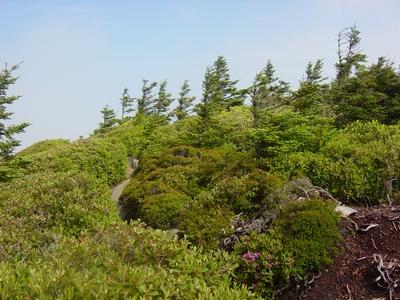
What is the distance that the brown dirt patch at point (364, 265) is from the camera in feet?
13.9

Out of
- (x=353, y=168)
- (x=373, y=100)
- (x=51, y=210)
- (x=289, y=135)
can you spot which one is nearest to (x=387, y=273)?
(x=353, y=168)

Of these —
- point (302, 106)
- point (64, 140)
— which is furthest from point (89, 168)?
point (64, 140)

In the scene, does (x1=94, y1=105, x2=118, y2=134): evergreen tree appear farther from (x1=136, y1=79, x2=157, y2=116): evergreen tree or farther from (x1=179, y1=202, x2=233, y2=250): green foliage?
(x1=179, y1=202, x2=233, y2=250): green foliage

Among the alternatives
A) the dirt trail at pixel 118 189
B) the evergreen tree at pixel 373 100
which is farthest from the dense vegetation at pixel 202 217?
the evergreen tree at pixel 373 100

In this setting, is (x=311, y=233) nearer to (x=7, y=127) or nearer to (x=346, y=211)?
(x=346, y=211)

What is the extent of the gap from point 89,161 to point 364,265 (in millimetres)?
10940

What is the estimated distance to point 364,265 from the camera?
456 centimetres

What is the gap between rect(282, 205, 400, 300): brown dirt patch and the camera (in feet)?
A: 13.9

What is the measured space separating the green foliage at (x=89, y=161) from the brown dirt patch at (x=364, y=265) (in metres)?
9.61

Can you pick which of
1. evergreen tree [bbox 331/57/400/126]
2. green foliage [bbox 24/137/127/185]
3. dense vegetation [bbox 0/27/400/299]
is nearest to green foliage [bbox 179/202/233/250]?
dense vegetation [bbox 0/27/400/299]

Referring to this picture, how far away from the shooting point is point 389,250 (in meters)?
4.64

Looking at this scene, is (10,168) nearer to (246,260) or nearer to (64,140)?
(246,260)

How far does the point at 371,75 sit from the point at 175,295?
1498 centimetres

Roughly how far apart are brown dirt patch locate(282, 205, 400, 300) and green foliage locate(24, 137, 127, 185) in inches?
378
